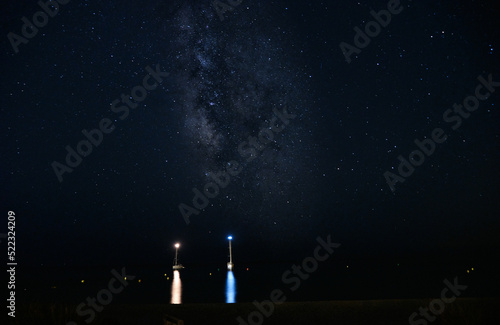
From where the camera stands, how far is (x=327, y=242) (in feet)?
568

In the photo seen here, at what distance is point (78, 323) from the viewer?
898cm

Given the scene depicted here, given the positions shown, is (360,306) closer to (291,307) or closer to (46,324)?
(291,307)

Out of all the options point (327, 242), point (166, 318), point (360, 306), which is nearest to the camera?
point (166, 318)

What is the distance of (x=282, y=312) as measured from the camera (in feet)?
33.8

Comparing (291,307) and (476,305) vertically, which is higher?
(291,307)

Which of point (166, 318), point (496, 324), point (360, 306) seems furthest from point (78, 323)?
point (496, 324)

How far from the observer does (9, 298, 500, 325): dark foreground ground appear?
369 inches

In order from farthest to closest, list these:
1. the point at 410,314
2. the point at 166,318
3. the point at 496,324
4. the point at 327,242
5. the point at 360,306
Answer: the point at 327,242 < the point at 360,306 < the point at 410,314 < the point at 496,324 < the point at 166,318

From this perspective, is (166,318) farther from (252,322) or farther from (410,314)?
(410,314)

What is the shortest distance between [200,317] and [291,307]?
241 cm

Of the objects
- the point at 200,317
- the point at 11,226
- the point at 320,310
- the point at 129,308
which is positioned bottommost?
the point at 320,310

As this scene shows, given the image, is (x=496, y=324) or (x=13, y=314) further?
(x=13, y=314)

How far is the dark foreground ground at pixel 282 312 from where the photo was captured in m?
9.37

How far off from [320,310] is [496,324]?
3.97 meters
